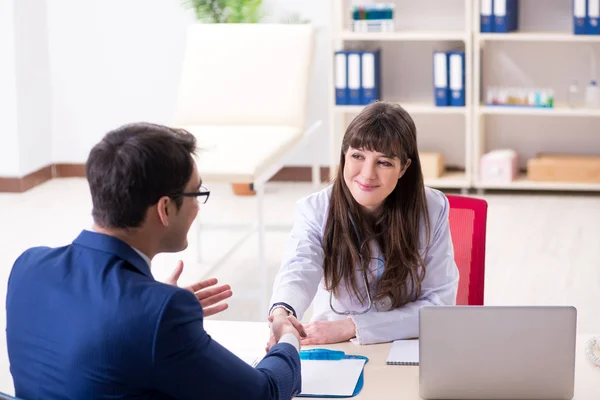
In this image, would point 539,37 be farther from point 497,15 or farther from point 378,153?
point 378,153

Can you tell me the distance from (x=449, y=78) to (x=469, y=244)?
3319 millimetres

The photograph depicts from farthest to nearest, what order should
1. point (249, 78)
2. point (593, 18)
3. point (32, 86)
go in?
point (32, 86) → point (593, 18) → point (249, 78)

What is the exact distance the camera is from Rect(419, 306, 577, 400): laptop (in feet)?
5.49

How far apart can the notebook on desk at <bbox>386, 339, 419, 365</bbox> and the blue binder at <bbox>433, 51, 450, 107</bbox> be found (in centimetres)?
372

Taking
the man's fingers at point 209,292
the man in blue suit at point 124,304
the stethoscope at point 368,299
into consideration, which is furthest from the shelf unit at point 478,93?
the man in blue suit at point 124,304

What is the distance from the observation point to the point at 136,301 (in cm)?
141

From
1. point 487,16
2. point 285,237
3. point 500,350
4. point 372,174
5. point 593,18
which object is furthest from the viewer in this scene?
point 487,16

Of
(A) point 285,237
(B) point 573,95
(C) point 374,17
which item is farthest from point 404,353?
(B) point 573,95

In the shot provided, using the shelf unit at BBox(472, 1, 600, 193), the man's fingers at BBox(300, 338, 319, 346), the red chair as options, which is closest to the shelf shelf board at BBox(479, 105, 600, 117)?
the shelf unit at BBox(472, 1, 600, 193)

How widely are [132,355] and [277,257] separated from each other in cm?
338

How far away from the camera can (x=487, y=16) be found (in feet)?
18.2

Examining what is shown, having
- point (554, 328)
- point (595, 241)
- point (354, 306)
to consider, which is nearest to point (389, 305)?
point (354, 306)

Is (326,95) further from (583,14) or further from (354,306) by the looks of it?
(354,306)

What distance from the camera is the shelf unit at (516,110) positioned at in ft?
18.1
